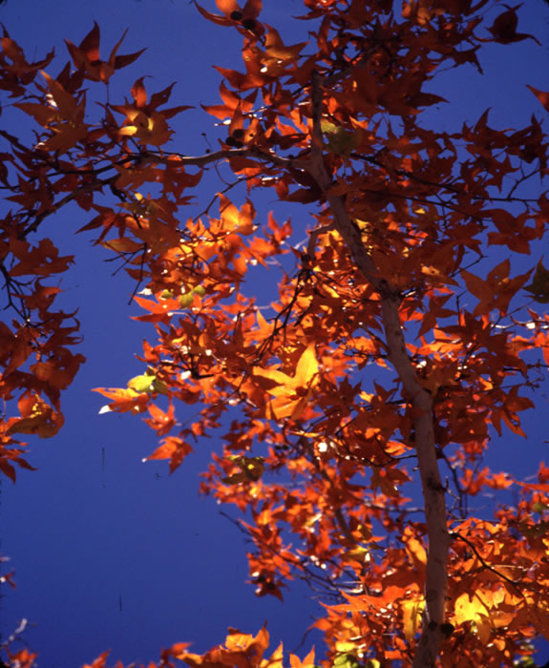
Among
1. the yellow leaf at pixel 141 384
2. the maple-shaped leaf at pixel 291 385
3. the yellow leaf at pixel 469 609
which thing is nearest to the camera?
the maple-shaped leaf at pixel 291 385

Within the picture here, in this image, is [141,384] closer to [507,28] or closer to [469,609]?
[469,609]

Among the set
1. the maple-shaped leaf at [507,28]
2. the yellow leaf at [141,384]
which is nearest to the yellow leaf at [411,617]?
the yellow leaf at [141,384]

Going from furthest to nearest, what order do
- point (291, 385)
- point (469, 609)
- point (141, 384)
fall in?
1. point (141, 384)
2. point (469, 609)
3. point (291, 385)

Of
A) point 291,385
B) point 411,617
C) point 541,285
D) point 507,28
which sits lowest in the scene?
point 411,617

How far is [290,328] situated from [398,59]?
1.46 ft

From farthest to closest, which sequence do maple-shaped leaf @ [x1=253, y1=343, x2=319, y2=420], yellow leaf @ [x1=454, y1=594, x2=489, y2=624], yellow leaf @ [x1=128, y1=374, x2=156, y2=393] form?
yellow leaf @ [x1=128, y1=374, x2=156, y2=393] < yellow leaf @ [x1=454, y1=594, x2=489, y2=624] < maple-shaped leaf @ [x1=253, y1=343, x2=319, y2=420]

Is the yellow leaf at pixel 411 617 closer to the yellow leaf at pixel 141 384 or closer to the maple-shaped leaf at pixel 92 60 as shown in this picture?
the yellow leaf at pixel 141 384

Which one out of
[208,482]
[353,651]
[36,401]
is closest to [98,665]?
[208,482]

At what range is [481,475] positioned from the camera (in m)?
1.93

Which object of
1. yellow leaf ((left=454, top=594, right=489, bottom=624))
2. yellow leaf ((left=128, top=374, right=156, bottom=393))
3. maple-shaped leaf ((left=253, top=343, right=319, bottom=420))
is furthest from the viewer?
yellow leaf ((left=128, top=374, right=156, bottom=393))

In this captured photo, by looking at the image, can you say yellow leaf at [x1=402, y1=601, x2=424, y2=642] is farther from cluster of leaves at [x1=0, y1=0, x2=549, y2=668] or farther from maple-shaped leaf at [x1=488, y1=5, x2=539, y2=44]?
maple-shaped leaf at [x1=488, y1=5, x2=539, y2=44]

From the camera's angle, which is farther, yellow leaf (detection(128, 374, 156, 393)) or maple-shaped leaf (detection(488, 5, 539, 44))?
yellow leaf (detection(128, 374, 156, 393))

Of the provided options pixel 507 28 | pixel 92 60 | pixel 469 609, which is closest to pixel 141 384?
pixel 92 60

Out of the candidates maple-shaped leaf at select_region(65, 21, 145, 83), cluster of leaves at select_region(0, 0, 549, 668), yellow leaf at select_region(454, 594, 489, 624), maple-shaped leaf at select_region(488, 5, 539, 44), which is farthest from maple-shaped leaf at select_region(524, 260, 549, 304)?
maple-shaped leaf at select_region(65, 21, 145, 83)
